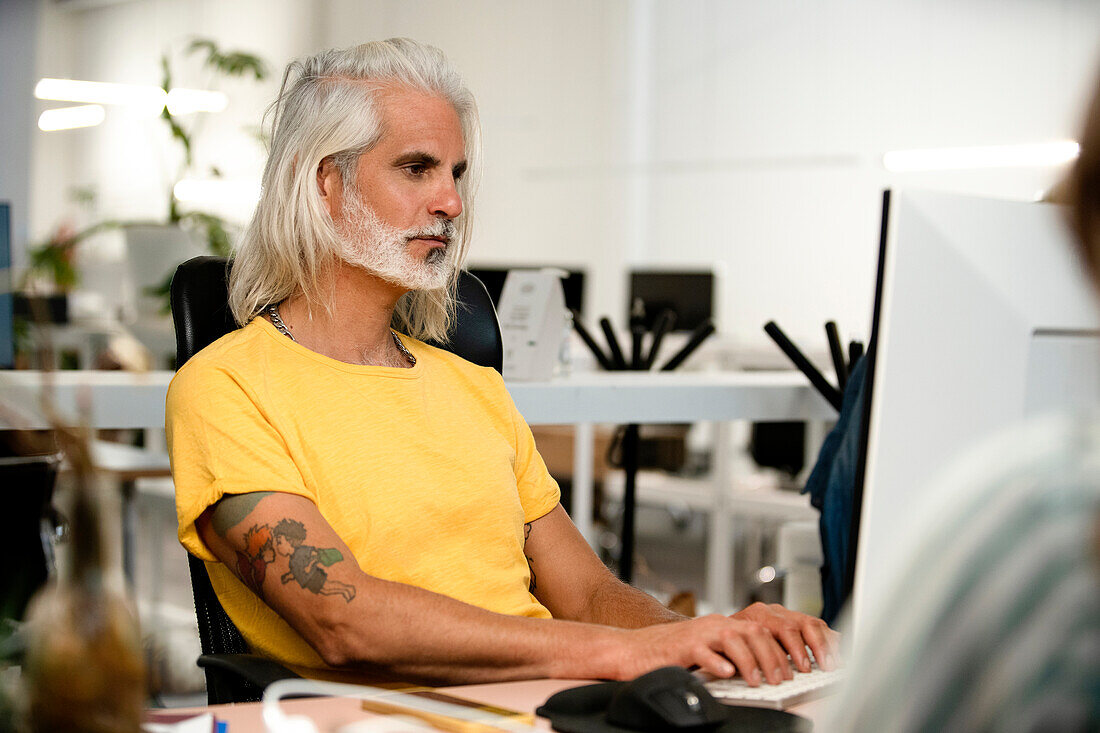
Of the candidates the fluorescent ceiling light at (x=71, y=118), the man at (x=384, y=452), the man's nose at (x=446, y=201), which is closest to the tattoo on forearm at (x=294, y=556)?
the man at (x=384, y=452)

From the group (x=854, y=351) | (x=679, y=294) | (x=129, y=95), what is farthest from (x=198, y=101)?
(x=854, y=351)

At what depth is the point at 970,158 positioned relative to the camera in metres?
6.42

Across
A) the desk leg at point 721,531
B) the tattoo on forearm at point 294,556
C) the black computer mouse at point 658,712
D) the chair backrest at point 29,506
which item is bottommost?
the desk leg at point 721,531

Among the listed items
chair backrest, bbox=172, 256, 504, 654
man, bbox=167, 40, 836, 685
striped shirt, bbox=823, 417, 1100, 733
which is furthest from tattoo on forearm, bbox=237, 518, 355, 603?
striped shirt, bbox=823, 417, 1100, 733

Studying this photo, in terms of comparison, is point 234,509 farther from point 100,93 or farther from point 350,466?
point 100,93

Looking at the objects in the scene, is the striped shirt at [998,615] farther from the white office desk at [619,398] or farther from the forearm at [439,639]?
the white office desk at [619,398]

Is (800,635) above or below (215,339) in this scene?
below

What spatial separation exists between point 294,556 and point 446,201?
0.56m

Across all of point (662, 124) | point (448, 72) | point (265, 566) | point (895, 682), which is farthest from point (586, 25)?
point (895, 682)

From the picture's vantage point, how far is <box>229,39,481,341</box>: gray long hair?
1427 mm

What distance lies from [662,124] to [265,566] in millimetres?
7057

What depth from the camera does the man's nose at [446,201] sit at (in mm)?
1460

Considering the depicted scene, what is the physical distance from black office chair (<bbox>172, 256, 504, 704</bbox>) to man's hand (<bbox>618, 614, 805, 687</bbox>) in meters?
0.36

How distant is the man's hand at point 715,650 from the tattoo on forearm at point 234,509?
41 centimetres
